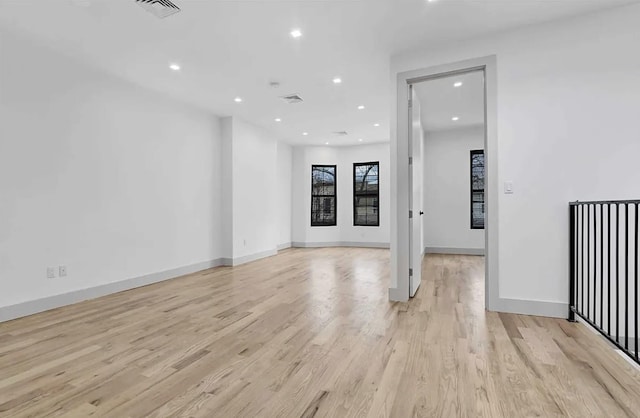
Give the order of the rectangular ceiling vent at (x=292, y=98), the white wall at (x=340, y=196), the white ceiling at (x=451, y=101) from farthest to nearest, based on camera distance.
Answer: the white wall at (x=340, y=196) → the rectangular ceiling vent at (x=292, y=98) → the white ceiling at (x=451, y=101)

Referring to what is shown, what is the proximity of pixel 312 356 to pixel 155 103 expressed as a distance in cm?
431

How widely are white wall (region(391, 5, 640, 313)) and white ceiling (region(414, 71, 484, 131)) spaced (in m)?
0.79

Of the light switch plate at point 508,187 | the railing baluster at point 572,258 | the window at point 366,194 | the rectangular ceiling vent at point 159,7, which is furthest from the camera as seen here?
the window at point 366,194

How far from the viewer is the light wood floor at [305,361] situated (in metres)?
1.62

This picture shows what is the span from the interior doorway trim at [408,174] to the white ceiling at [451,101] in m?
0.33

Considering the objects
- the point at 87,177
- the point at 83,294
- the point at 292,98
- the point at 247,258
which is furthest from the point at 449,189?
the point at 83,294

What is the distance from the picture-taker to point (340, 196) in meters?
8.98

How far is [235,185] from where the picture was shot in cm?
595

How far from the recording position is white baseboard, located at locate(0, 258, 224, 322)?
306 centimetres

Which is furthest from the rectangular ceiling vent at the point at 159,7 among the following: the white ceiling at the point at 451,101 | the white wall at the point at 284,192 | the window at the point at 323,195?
the window at the point at 323,195

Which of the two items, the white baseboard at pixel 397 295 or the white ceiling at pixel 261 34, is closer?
the white ceiling at pixel 261 34

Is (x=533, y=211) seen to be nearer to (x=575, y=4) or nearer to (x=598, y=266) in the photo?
(x=598, y=266)

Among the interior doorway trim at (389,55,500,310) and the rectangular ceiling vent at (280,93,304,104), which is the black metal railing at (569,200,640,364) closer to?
the interior doorway trim at (389,55,500,310)

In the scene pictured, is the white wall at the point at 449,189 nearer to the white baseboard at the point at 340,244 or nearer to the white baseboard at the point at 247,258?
the white baseboard at the point at 340,244
